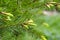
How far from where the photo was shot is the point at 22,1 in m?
2.21

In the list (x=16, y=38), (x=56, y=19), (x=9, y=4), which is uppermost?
(x=9, y=4)

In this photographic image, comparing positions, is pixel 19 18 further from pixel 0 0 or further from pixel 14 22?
pixel 0 0

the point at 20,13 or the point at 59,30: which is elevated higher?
the point at 20,13

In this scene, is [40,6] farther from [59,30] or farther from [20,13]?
[59,30]

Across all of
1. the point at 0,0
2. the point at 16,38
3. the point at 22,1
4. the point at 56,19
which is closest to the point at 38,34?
the point at 16,38

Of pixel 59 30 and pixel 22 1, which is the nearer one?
pixel 22 1

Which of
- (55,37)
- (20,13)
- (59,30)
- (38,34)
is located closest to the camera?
(20,13)

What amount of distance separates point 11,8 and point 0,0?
132mm

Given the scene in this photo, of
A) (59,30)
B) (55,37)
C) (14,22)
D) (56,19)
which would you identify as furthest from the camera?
(56,19)

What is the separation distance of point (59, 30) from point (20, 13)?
13.6 ft

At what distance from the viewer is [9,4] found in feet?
6.66

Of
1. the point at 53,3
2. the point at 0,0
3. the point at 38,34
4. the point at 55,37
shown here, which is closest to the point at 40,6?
the point at 53,3

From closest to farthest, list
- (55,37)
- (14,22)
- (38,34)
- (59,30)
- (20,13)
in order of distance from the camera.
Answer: (14,22) < (20,13) < (38,34) < (55,37) < (59,30)

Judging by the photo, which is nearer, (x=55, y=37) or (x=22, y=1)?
(x=22, y=1)
